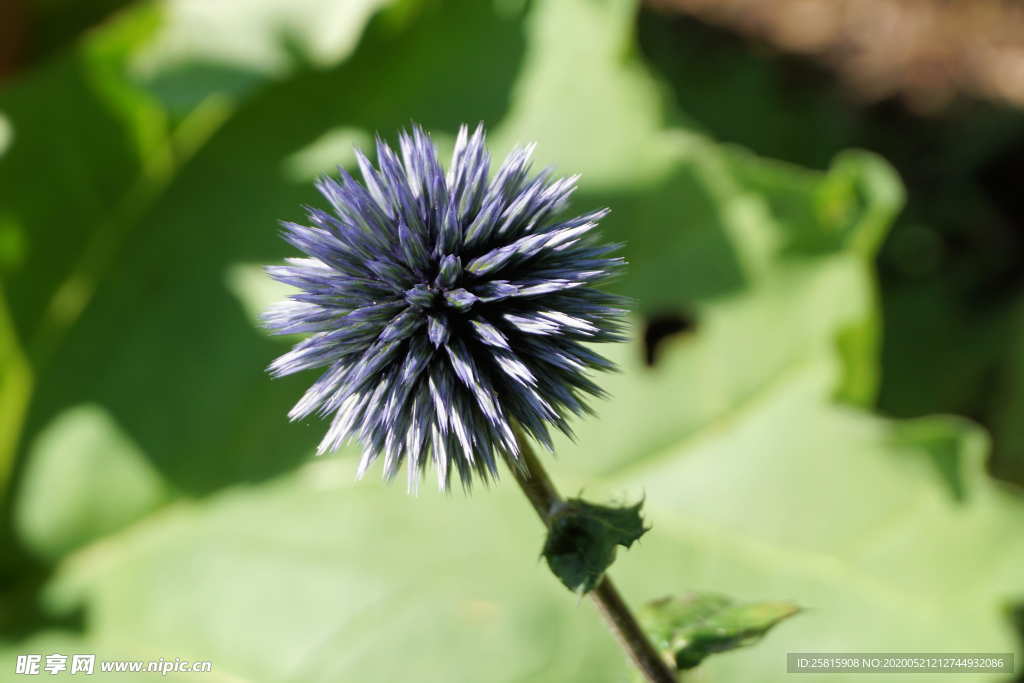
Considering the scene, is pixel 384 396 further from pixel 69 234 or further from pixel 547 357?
pixel 69 234

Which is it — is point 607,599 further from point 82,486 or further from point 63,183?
point 63,183

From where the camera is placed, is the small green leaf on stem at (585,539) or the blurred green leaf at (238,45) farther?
the blurred green leaf at (238,45)

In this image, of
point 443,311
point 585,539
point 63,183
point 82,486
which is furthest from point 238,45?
point 585,539

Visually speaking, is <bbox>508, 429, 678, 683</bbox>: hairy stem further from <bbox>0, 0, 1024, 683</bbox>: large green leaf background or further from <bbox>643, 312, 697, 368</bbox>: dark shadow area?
<bbox>643, 312, 697, 368</bbox>: dark shadow area

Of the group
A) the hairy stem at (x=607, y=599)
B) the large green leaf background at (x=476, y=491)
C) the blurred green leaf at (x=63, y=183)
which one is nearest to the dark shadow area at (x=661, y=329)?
the large green leaf background at (x=476, y=491)

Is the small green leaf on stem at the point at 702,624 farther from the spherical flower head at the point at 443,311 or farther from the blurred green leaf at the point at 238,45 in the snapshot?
the blurred green leaf at the point at 238,45
